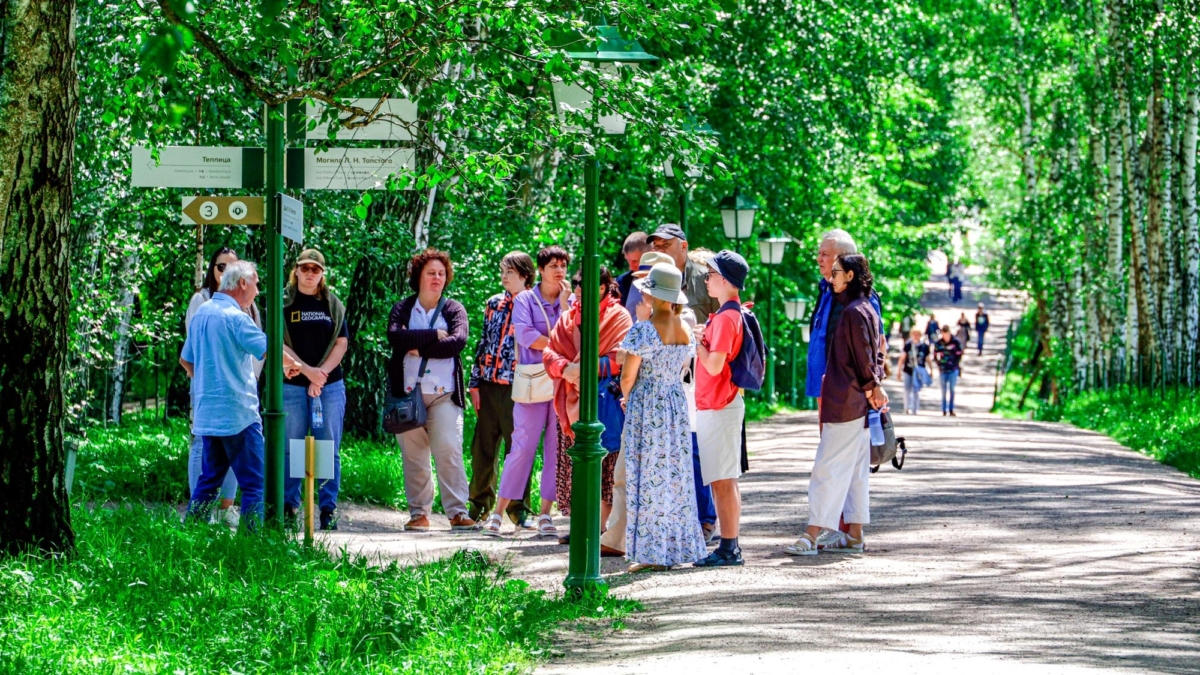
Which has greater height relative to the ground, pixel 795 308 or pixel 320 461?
pixel 795 308

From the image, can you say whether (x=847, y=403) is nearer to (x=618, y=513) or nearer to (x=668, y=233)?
(x=618, y=513)

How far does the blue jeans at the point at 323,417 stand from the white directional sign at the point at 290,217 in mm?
1565

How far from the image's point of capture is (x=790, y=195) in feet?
88.3

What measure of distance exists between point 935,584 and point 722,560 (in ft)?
4.31

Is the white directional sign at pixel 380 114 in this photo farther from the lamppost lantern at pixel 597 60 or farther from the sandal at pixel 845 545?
the sandal at pixel 845 545

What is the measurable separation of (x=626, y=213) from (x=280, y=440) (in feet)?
49.9

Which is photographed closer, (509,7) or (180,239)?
(509,7)

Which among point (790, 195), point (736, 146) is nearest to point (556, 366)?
point (736, 146)

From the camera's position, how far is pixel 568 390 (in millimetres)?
10281

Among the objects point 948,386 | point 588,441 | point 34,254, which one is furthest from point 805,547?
point 948,386

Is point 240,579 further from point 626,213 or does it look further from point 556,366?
point 626,213

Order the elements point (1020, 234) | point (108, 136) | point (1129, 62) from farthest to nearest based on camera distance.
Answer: point (1020, 234), point (1129, 62), point (108, 136)

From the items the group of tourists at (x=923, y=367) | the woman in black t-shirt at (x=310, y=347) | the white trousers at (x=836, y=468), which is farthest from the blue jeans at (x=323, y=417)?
the group of tourists at (x=923, y=367)

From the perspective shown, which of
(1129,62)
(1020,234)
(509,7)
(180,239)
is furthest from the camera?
(1020,234)
